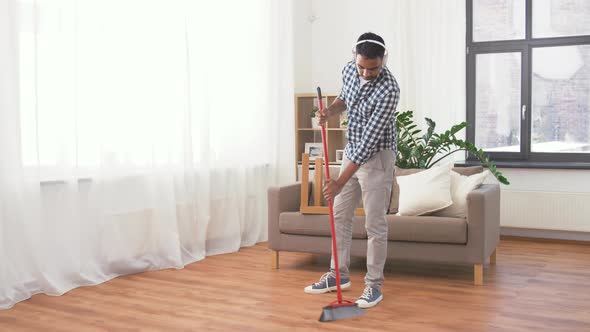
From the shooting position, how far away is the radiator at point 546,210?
18.1ft

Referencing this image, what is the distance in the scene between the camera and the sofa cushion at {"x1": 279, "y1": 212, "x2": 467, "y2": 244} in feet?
13.3

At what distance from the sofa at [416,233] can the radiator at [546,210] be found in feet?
4.00

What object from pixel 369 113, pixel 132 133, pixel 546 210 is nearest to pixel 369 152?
pixel 369 113

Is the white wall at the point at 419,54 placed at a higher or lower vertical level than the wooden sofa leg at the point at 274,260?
higher

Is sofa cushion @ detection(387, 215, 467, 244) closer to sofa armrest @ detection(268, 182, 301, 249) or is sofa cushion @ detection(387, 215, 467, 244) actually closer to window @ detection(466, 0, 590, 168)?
sofa armrest @ detection(268, 182, 301, 249)

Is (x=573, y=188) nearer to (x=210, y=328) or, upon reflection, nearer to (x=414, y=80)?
(x=414, y=80)

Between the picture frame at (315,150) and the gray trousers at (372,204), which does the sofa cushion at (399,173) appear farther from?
the picture frame at (315,150)

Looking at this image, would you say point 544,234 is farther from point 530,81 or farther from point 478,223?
point 478,223

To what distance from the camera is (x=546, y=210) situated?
563 cm

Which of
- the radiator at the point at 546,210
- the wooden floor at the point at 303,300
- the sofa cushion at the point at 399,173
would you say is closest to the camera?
the wooden floor at the point at 303,300

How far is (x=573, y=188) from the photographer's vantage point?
561cm

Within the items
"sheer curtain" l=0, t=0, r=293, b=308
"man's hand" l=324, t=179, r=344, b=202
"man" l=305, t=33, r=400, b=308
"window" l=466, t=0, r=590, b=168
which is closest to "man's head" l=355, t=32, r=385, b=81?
"man" l=305, t=33, r=400, b=308

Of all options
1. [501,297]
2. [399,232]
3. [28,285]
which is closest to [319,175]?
[399,232]

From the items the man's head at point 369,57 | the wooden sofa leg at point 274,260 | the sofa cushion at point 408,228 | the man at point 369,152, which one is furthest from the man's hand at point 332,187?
the wooden sofa leg at point 274,260
